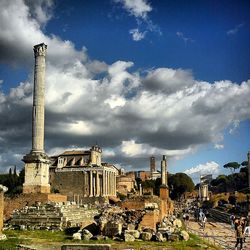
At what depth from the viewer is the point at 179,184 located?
3644 inches

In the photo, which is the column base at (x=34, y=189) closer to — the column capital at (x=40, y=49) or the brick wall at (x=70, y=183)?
the column capital at (x=40, y=49)

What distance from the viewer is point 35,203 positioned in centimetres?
2670

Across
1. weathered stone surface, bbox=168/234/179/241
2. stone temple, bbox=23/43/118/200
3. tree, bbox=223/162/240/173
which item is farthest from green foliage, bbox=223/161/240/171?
weathered stone surface, bbox=168/234/179/241

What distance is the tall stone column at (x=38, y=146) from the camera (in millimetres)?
27609

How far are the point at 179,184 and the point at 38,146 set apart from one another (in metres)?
67.2

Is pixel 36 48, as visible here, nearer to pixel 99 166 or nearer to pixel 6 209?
pixel 6 209

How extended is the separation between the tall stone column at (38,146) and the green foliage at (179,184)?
6660cm

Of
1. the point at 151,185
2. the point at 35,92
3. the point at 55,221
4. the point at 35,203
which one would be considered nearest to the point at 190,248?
the point at 55,221

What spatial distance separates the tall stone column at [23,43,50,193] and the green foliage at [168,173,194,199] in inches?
2622

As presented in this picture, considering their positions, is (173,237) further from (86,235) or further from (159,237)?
(86,235)

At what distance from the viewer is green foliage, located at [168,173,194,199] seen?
92.7 metres

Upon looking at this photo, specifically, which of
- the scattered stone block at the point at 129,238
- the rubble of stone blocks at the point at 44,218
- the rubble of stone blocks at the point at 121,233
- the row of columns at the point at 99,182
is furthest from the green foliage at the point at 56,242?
the row of columns at the point at 99,182

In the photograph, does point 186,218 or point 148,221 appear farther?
point 186,218

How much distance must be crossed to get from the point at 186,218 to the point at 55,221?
2064 cm
